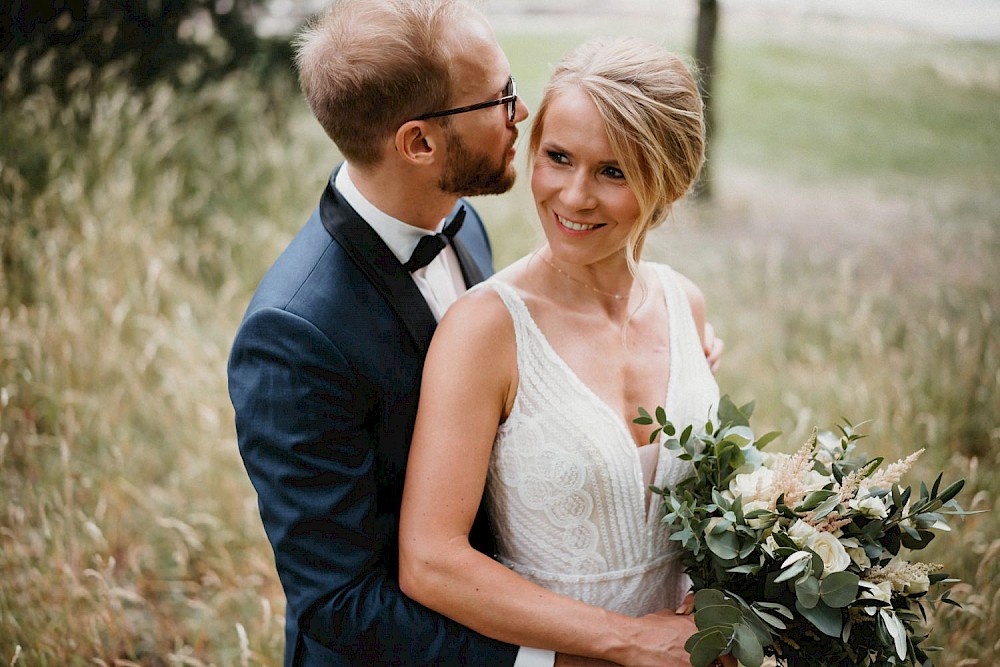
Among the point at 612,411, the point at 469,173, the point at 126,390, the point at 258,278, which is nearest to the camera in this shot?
the point at 612,411

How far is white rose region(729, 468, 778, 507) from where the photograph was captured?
1.83 m

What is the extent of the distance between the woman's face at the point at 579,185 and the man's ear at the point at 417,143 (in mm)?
271

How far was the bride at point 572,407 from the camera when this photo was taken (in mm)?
1862

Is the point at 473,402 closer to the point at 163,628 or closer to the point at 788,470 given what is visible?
the point at 788,470

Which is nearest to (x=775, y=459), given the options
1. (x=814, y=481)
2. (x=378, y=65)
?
(x=814, y=481)

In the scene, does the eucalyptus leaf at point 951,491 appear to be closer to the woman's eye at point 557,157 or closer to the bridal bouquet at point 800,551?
the bridal bouquet at point 800,551

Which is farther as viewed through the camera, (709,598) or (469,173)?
(469,173)

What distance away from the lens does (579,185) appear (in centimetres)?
196

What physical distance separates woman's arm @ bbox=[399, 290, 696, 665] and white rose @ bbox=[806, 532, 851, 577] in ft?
1.30

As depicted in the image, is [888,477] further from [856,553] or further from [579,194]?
[579,194]

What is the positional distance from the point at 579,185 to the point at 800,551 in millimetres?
971

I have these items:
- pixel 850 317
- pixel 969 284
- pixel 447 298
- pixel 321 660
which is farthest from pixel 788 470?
pixel 969 284

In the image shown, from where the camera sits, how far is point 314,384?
1804 mm

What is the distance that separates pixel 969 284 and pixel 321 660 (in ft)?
13.4
